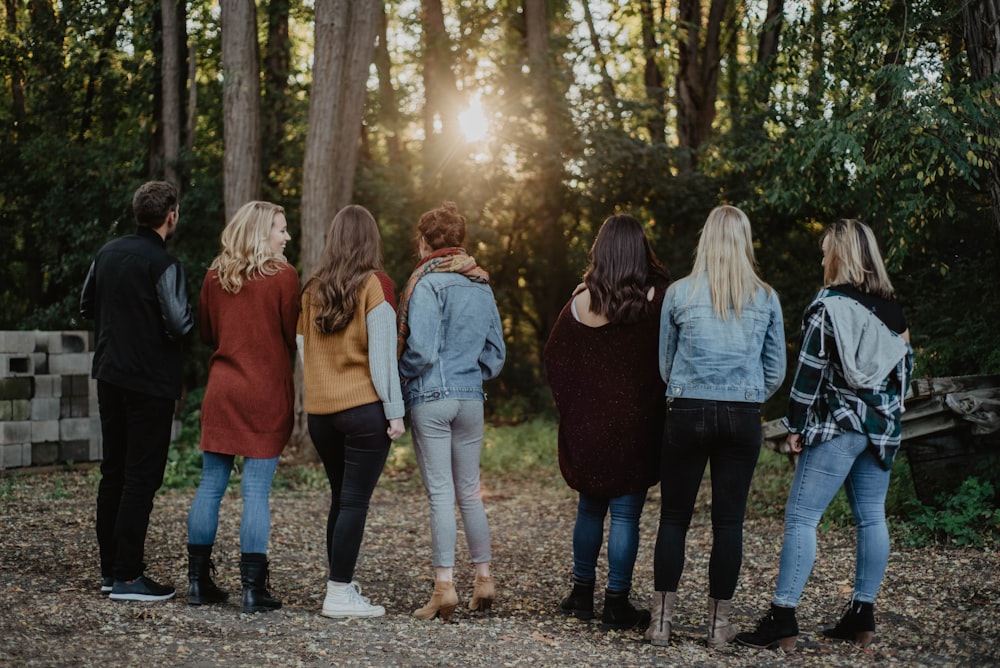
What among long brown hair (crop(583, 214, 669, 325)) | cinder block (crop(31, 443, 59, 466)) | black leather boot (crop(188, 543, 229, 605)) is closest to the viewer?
long brown hair (crop(583, 214, 669, 325))

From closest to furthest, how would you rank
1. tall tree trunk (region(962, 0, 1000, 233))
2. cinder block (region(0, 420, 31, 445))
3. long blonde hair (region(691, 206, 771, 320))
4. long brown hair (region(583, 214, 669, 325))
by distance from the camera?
long blonde hair (region(691, 206, 771, 320))
long brown hair (region(583, 214, 669, 325))
tall tree trunk (region(962, 0, 1000, 233))
cinder block (region(0, 420, 31, 445))

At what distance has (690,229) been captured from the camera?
42.5 ft

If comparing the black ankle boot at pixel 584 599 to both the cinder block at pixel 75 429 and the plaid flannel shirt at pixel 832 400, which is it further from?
the cinder block at pixel 75 429

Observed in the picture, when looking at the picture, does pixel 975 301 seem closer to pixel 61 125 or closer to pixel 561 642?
pixel 561 642

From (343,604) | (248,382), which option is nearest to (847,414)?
(343,604)

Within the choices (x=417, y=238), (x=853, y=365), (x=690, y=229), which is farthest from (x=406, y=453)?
(x=853, y=365)

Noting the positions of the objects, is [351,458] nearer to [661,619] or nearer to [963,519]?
[661,619]

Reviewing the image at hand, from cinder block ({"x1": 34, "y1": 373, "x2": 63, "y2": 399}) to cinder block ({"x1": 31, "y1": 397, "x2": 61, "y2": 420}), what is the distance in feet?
0.15

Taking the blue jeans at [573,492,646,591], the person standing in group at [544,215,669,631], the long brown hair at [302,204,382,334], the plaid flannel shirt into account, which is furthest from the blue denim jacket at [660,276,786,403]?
the long brown hair at [302,204,382,334]

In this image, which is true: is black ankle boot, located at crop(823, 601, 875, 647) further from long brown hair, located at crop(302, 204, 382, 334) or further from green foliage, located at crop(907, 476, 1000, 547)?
long brown hair, located at crop(302, 204, 382, 334)

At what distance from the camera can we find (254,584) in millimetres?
4422

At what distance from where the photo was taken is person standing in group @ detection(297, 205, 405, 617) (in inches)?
169

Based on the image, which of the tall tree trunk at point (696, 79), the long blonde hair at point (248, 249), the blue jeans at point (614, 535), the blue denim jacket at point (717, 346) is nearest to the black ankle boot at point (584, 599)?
the blue jeans at point (614, 535)

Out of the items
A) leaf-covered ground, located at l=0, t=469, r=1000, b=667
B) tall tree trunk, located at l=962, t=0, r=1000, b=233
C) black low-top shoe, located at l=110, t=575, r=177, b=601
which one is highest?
tall tree trunk, located at l=962, t=0, r=1000, b=233
